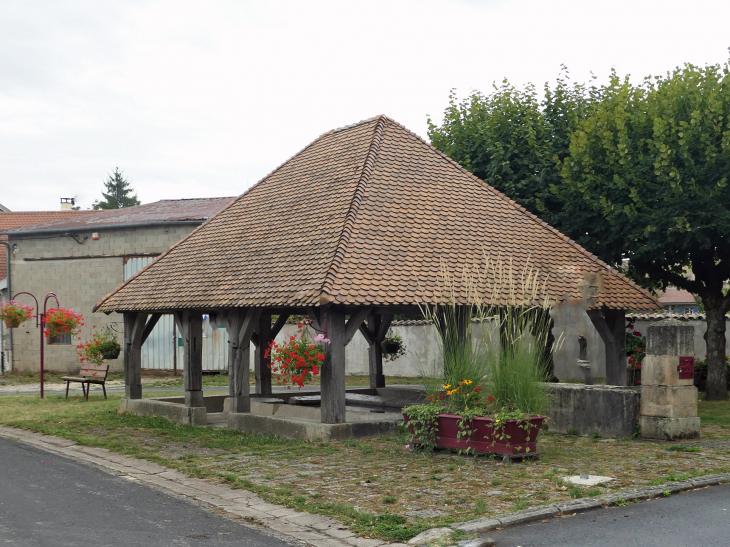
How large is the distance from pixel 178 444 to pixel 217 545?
5.47 metres

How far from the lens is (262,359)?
52.1 feet

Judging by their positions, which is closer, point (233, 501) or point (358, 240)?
point (233, 501)

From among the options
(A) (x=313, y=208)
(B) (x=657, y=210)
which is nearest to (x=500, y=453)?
(A) (x=313, y=208)

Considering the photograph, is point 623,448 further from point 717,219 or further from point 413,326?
point 413,326

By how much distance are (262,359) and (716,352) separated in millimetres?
9497

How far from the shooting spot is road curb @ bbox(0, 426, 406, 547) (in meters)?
5.88

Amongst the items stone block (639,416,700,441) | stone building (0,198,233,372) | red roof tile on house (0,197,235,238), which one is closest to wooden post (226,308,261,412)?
stone block (639,416,700,441)

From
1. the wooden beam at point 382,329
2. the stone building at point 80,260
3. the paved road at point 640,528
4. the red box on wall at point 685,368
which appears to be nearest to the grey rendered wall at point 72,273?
the stone building at point 80,260

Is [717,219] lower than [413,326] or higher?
higher

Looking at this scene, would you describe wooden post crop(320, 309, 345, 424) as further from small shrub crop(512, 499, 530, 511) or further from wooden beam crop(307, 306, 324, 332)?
small shrub crop(512, 499, 530, 511)

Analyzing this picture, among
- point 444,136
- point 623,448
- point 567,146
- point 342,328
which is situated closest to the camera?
point 623,448

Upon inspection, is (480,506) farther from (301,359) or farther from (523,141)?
(523,141)

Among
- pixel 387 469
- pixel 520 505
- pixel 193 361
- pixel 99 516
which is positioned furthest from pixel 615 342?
pixel 99 516

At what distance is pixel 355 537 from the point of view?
5.84 m
